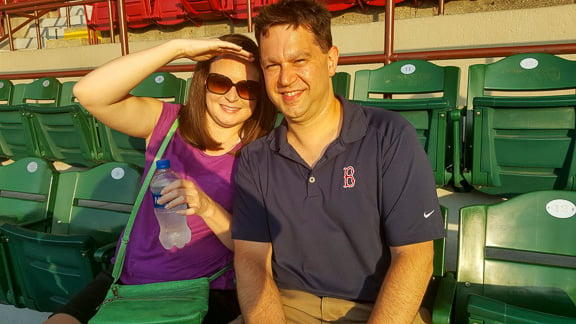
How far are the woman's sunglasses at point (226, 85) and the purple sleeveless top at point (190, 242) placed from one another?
281 millimetres

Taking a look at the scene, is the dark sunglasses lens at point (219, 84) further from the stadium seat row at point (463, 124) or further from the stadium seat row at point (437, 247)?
the stadium seat row at point (463, 124)

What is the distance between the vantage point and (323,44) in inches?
61.6

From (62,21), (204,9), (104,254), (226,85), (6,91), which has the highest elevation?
(204,9)

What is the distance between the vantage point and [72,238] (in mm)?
2125

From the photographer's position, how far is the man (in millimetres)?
1436

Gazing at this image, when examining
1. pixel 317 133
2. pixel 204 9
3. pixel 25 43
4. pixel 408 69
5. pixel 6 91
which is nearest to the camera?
pixel 317 133

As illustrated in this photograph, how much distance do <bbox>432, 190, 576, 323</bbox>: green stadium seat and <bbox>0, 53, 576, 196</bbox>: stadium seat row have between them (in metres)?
1.10

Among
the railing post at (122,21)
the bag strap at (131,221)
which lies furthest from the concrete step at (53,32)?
the bag strap at (131,221)

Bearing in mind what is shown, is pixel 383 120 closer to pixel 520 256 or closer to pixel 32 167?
pixel 520 256

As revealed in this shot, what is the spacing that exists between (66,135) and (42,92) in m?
1.67

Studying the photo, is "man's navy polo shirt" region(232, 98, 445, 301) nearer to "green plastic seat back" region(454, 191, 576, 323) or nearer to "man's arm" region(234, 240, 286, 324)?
"man's arm" region(234, 240, 286, 324)

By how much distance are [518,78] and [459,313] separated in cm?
231

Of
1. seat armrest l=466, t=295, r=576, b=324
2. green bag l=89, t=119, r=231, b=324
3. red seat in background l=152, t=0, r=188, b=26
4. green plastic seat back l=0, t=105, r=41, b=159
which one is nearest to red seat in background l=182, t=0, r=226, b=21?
red seat in background l=152, t=0, r=188, b=26

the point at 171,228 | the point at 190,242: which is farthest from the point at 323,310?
the point at 171,228
